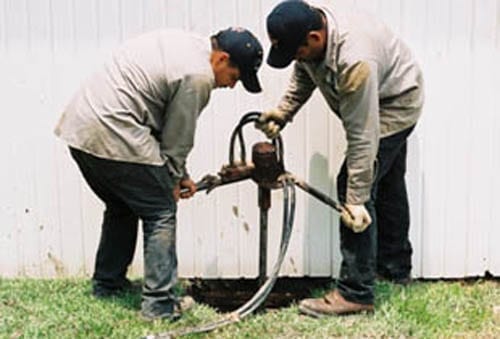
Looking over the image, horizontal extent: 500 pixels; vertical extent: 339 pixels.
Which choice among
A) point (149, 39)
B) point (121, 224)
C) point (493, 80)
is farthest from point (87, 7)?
point (493, 80)

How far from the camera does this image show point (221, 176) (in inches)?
152

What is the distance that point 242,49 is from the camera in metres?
3.49

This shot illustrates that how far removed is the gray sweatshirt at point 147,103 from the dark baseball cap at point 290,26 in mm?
287

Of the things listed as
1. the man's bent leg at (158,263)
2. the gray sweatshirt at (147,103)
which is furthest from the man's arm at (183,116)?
the man's bent leg at (158,263)

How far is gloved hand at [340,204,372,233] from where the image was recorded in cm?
363

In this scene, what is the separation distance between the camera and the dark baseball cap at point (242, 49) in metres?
3.49

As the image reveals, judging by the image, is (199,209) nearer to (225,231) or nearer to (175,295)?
(225,231)

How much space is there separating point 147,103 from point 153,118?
7 cm

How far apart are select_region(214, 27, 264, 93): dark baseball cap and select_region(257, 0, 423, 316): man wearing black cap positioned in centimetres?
8

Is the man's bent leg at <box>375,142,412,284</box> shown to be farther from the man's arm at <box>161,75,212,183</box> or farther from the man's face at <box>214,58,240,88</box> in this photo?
the man's arm at <box>161,75,212,183</box>

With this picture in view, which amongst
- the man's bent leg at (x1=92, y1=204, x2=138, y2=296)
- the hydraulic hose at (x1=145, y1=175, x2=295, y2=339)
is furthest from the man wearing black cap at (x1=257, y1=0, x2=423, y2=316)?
the man's bent leg at (x1=92, y1=204, x2=138, y2=296)

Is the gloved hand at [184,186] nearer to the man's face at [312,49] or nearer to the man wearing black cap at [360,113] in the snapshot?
the man wearing black cap at [360,113]

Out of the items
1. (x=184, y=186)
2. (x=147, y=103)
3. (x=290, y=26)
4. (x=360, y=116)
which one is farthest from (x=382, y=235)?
(x=147, y=103)

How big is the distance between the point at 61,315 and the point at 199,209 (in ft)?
2.90
